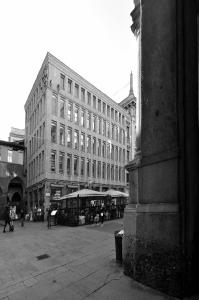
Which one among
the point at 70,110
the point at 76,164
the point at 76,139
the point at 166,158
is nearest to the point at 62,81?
the point at 70,110

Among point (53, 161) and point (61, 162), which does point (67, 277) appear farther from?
point (61, 162)

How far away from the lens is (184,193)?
484cm

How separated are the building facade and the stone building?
206cm

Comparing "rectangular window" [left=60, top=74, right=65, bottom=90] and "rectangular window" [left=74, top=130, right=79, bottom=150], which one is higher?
"rectangular window" [left=60, top=74, right=65, bottom=90]

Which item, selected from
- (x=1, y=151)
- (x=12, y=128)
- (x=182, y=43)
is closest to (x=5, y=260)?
(x=182, y=43)

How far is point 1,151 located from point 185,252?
125ft

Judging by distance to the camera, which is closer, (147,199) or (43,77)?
(147,199)

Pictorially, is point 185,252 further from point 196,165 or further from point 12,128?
point 12,128

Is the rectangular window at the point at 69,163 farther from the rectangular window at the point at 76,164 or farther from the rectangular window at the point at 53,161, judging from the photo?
the rectangular window at the point at 53,161

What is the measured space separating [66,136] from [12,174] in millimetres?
11805

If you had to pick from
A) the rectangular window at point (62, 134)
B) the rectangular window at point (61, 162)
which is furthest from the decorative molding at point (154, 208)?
the rectangular window at point (62, 134)

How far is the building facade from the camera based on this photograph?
→ 3244 cm

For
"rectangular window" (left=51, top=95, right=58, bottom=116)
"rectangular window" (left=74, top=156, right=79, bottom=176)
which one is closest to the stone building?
"rectangular window" (left=74, top=156, right=79, bottom=176)

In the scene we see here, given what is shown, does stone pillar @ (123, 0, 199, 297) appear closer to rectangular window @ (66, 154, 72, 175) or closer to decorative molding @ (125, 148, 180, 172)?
decorative molding @ (125, 148, 180, 172)
